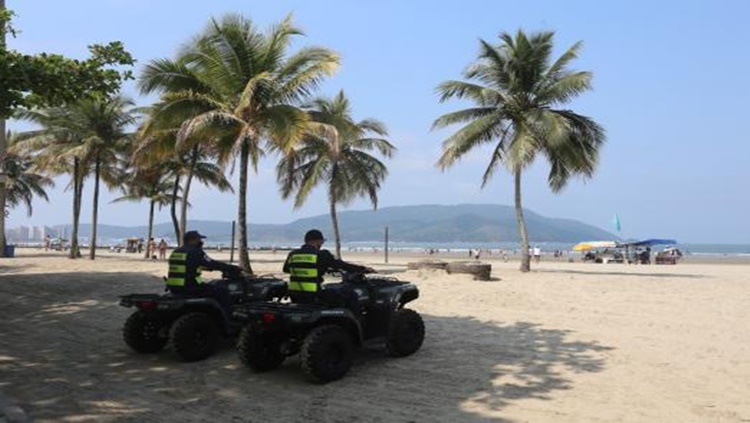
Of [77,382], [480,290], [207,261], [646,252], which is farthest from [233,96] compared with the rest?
[646,252]

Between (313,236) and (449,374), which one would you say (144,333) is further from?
(449,374)

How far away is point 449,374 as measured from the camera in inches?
287

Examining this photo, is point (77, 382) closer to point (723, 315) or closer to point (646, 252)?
point (723, 315)

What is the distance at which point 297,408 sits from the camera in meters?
6.05

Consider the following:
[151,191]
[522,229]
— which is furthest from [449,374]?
[151,191]

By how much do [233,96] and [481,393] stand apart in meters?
13.5

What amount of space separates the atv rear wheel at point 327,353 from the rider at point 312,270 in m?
0.36

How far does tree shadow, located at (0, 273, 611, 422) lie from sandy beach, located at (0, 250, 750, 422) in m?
0.02

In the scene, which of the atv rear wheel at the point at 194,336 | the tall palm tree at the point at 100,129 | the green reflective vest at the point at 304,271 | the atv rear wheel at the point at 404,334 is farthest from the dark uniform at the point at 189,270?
the tall palm tree at the point at 100,129

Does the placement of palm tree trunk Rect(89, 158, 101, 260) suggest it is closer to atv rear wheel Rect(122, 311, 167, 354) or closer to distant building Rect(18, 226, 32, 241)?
atv rear wheel Rect(122, 311, 167, 354)

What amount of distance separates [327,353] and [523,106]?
17108 millimetres

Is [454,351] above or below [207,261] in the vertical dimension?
below

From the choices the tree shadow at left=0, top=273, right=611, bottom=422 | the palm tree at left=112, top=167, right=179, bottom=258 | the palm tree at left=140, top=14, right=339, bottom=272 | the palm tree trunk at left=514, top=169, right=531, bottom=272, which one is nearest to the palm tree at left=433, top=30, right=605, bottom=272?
the palm tree trunk at left=514, top=169, right=531, bottom=272

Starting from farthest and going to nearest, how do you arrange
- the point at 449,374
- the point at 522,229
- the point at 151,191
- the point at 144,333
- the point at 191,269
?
the point at 151,191 → the point at 522,229 → the point at 144,333 → the point at 191,269 → the point at 449,374
